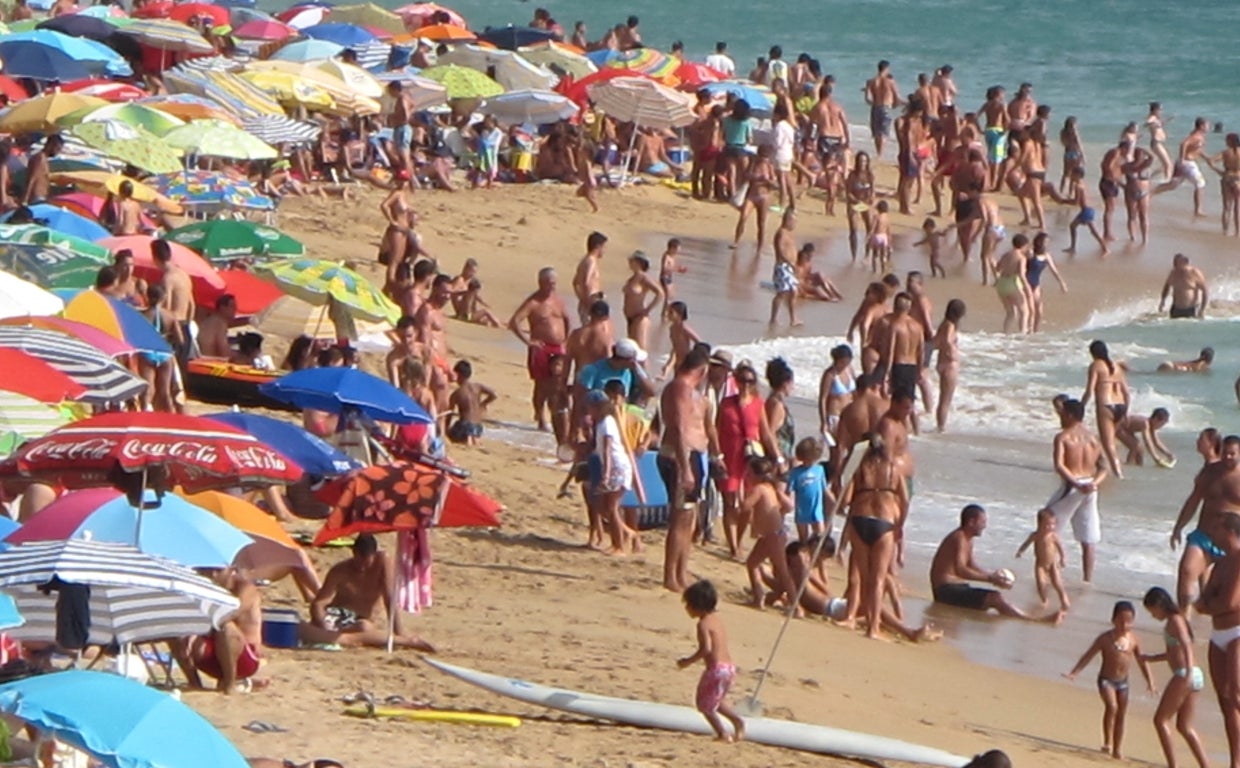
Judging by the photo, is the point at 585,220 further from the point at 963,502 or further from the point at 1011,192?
the point at 963,502

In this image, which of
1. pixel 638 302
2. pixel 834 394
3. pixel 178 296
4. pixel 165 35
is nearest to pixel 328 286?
pixel 178 296

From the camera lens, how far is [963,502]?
13633 mm

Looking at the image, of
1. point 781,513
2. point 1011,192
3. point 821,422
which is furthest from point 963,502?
point 1011,192

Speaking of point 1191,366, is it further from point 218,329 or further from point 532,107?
point 218,329

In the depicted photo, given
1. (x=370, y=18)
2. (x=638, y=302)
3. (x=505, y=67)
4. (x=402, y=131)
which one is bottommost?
(x=638, y=302)

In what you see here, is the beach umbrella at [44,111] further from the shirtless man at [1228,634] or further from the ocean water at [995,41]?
the ocean water at [995,41]

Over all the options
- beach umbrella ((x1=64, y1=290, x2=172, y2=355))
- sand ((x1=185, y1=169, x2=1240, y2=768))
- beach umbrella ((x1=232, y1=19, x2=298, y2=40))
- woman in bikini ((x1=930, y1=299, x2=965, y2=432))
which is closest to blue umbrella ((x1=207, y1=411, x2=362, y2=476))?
sand ((x1=185, y1=169, x2=1240, y2=768))

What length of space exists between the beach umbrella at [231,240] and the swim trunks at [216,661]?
6254 millimetres

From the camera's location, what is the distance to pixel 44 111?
1800cm

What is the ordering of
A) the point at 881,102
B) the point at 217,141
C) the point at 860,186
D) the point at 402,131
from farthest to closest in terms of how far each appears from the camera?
the point at 881,102 < the point at 860,186 < the point at 402,131 < the point at 217,141

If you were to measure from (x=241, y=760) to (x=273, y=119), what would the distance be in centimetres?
1386

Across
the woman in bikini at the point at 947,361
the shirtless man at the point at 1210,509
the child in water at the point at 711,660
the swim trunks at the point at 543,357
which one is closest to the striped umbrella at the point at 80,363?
the child in water at the point at 711,660

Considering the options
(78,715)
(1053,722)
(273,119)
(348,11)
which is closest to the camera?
(78,715)

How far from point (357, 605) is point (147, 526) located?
1.55m
